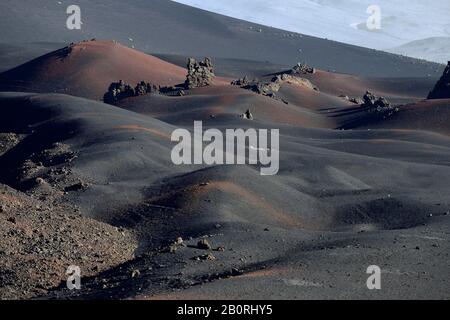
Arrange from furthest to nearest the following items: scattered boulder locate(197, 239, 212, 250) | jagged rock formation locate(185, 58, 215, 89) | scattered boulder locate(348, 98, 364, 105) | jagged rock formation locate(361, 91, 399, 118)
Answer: scattered boulder locate(348, 98, 364, 105) → jagged rock formation locate(185, 58, 215, 89) → jagged rock formation locate(361, 91, 399, 118) → scattered boulder locate(197, 239, 212, 250)

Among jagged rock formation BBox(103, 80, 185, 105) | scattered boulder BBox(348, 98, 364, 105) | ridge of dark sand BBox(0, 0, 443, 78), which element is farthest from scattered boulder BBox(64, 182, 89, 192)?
ridge of dark sand BBox(0, 0, 443, 78)

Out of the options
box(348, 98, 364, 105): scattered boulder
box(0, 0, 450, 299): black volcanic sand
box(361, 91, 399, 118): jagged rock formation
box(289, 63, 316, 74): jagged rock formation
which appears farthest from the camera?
box(289, 63, 316, 74): jagged rock formation

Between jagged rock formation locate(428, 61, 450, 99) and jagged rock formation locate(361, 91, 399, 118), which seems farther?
jagged rock formation locate(428, 61, 450, 99)

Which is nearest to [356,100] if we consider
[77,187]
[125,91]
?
[125,91]

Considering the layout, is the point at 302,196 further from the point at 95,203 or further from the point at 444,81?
the point at 444,81

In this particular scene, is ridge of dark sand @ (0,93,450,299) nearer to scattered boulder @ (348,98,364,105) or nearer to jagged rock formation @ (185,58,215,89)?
jagged rock formation @ (185,58,215,89)

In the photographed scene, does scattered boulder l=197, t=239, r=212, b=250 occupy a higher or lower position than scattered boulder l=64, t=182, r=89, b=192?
higher

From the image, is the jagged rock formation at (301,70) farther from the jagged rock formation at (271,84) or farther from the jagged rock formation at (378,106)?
the jagged rock formation at (378,106)
